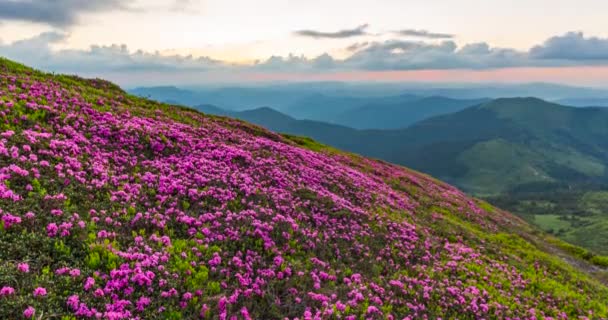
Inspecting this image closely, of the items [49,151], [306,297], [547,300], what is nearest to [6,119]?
[49,151]

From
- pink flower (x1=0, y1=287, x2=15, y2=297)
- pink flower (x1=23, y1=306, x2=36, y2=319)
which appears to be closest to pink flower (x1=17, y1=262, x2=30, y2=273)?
pink flower (x1=0, y1=287, x2=15, y2=297)

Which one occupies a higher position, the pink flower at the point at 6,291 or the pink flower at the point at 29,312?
the pink flower at the point at 6,291

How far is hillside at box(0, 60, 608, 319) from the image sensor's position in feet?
35.3

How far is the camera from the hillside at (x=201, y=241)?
423 inches

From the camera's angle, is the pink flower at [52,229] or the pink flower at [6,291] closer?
the pink flower at [6,291]

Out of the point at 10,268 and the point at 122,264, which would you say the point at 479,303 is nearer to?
the point at 122,264

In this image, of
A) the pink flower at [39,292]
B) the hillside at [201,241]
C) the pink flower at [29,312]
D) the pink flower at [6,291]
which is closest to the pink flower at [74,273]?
the hillside at [201,241]

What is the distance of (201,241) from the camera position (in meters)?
14.1

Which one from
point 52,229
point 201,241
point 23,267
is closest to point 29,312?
point 23,267

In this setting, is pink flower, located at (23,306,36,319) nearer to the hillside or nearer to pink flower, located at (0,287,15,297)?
the hillside

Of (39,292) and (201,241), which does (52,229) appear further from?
(201,241)

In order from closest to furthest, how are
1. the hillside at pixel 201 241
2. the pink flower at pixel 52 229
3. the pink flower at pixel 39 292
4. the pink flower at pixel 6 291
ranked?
the pink flower at pixel 6 291
the pink flower at pixel 39 292
the hillside at pixel 201 241
the pink flower at pixel 52 229

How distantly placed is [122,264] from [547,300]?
21.0 m

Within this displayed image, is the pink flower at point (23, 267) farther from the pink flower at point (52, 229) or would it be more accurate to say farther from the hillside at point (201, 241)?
the pink flower at point (52, 229)
